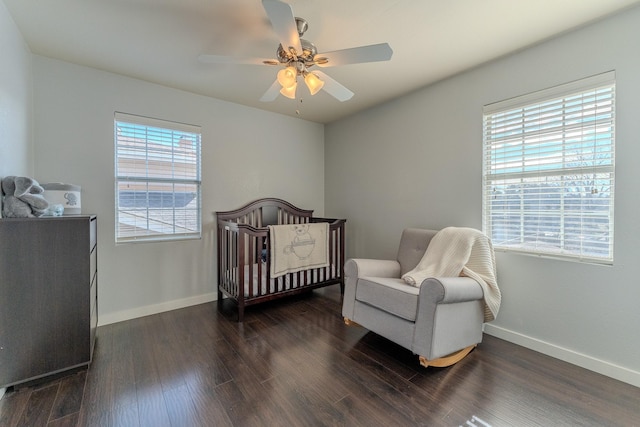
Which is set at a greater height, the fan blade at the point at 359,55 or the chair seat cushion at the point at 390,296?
the fan blade at the point at 359,55

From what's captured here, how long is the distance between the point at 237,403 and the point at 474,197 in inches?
95.9

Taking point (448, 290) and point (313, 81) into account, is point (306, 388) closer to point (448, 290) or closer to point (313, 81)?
point (448, 290)

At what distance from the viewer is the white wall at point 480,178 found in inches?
68.3

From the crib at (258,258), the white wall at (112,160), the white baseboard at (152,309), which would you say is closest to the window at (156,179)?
the white wall at (112,160)

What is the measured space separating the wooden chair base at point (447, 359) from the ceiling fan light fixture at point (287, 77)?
2.04 metres

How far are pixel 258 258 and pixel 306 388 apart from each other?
4.56ft

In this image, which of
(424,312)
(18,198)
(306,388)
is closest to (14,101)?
(18,198)

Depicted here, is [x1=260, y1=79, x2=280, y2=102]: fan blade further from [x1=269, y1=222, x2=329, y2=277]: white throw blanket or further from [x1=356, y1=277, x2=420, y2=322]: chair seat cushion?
[x1=356, y1=277, x2=420, y2=322]: chair seat cushion

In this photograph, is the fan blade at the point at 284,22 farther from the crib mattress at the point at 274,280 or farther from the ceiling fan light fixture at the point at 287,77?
the crib mattress at the point at 274,280

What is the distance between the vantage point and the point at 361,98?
3.15 m

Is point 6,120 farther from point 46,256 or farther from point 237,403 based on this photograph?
point 237,403

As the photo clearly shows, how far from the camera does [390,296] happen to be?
1.97m

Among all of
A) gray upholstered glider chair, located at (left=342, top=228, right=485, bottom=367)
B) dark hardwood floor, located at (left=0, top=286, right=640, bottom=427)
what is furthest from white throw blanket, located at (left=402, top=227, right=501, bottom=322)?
dark hardwood floor, located at (left=0, top=286, right=640, bottom=427)

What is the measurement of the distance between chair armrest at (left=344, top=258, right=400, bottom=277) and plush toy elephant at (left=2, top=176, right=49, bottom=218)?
2205 millimetres
